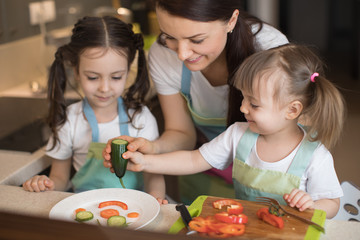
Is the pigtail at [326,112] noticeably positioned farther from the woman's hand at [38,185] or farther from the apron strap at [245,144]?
the woman's hand at [38,185]

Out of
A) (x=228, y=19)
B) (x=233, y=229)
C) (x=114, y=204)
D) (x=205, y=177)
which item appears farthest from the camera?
(x=205, y=177)

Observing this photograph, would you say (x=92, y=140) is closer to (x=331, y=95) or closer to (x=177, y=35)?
(x=177, y=35)

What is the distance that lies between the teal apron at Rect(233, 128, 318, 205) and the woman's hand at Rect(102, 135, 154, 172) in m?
0.28

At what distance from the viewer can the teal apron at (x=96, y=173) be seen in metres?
1.55

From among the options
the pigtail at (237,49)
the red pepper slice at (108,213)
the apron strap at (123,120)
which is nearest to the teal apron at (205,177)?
the pigtail at (237,49)

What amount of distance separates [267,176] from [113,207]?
A: 0.41 m

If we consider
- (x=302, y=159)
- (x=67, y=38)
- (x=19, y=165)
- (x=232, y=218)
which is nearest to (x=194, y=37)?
(x=302, y=159)

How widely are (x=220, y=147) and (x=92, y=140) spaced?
0.47 m

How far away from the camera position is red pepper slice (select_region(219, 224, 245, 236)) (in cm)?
97

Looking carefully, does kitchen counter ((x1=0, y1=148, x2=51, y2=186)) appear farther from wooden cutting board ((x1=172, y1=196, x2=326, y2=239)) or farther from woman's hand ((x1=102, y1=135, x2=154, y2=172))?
wooden cutting board ((x1=172, y1=196, x2=326, y2=239))

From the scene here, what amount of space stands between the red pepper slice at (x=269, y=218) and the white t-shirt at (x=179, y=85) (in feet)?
2.19

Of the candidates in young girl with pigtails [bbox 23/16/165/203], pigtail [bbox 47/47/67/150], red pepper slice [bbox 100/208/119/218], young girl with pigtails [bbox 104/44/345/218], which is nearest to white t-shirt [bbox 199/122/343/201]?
young girl with pigtails [bbox 104/44/345/218]

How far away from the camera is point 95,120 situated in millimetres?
1627

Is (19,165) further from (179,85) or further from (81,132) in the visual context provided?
(179,85)
